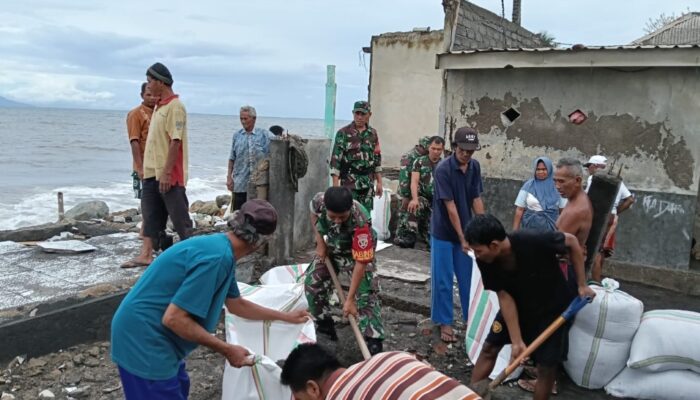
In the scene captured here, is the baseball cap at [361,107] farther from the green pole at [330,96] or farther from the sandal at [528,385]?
the green pole at [330,96]

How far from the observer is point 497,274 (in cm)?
298

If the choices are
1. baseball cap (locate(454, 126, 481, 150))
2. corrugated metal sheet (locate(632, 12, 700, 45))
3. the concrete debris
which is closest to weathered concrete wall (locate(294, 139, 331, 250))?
the concrete debris

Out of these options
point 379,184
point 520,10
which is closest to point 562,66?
point 379,184

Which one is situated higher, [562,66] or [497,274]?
[562,66]

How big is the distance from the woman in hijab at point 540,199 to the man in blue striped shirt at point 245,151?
3.18 m

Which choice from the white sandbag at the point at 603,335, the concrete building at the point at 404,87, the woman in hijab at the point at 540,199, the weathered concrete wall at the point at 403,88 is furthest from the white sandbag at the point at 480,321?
the weathered concrete wall at the point at 403,88

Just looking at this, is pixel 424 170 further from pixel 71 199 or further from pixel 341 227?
pixel 71 199

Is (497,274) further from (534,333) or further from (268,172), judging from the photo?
(268,172)

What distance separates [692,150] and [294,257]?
4886 mm

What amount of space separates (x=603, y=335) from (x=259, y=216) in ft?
8.40

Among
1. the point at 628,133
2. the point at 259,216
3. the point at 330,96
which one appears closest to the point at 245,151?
the point at 330,96

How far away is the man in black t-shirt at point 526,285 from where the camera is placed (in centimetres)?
281

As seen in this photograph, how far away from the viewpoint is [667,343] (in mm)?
3416

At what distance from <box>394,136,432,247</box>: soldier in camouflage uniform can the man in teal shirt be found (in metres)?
4.84
